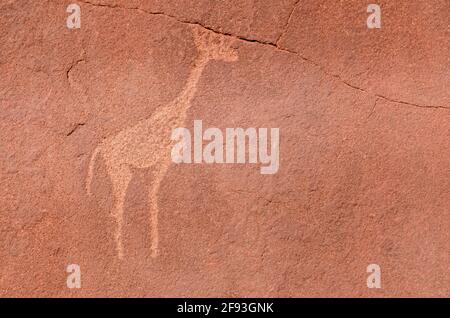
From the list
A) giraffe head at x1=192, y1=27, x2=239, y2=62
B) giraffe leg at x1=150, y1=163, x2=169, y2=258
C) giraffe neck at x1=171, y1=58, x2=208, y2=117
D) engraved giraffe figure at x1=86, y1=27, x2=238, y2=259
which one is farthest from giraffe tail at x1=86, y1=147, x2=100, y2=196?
giraffe head at x1=192, y1=27, x2=239, y2=62

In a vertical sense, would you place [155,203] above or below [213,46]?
below

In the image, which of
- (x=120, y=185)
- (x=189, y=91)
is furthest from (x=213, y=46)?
(x=120, y=185)

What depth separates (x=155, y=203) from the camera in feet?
7.72

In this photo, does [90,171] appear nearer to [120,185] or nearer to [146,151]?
[120,185]

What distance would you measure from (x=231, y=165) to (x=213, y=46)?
0.51m

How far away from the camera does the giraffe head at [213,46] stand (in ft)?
7.76

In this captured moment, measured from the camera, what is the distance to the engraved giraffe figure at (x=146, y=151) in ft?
7.69

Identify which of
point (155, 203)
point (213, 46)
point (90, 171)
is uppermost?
point (213, 46)

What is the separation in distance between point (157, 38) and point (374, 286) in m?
1.39

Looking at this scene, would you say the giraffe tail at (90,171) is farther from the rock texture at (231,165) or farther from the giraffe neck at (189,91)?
the giraffe neck at (189,91)

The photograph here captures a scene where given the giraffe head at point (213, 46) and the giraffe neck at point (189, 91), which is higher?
the giraffe head at point (213, 46)

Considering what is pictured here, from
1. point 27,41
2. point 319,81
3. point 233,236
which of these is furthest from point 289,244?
point 27,41
